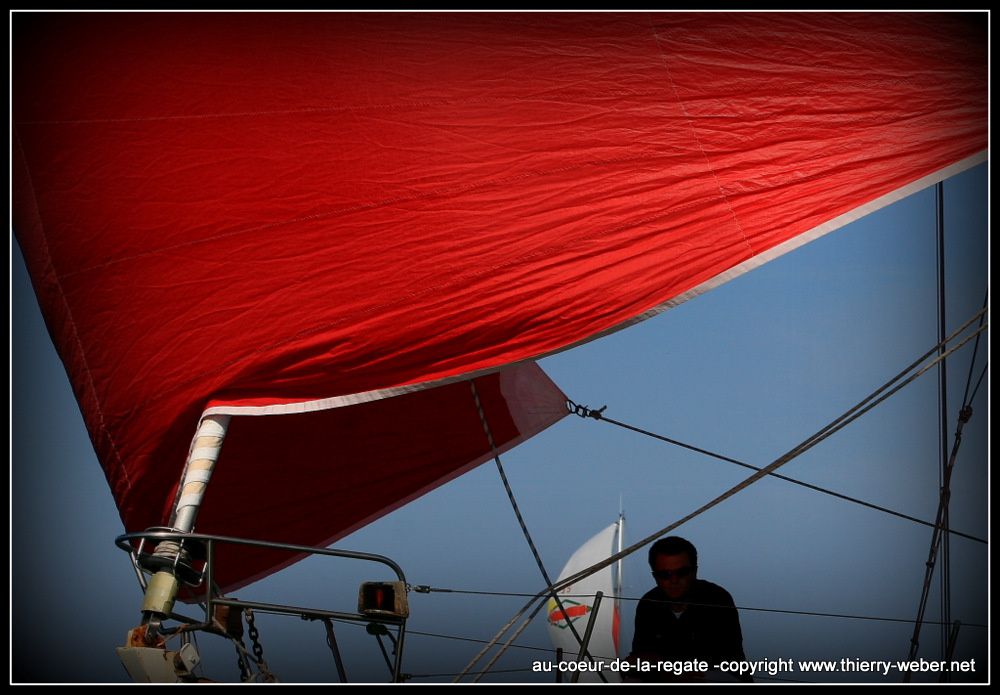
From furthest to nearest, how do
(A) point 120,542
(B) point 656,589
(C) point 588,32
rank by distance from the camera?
(C) point 588,32
(A) point 120,542
(B) point 656,589

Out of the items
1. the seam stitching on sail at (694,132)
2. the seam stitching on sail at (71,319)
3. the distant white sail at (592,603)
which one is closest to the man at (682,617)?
the seam stitching on sail at (694,132)

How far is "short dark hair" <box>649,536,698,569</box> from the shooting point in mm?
3930

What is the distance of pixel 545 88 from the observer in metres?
4.66

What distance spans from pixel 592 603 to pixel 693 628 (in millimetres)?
6496

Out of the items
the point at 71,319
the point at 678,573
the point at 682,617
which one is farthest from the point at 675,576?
the point at 71,319

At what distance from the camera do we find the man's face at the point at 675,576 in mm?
3873

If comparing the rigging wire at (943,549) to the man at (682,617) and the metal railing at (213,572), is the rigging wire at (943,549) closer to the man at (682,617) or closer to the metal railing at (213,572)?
the man at (682,617)

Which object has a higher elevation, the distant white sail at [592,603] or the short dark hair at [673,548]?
the short dark hair at [673,548]

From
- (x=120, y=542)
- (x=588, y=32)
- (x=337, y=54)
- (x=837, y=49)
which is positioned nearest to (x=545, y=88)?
(x=588, y=32)

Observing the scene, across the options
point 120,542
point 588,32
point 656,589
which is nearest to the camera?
point 656,589

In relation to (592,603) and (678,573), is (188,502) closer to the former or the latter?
(678,573)

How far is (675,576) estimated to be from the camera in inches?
153

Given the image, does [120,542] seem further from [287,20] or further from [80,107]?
[287,20]

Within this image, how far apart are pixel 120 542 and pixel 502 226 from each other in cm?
216
